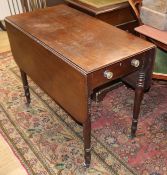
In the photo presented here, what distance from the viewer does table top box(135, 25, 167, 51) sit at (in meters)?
1.77

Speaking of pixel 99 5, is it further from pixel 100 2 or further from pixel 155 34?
pixel 155 34

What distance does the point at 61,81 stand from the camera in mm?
1484

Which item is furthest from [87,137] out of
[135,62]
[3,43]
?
[3,43]

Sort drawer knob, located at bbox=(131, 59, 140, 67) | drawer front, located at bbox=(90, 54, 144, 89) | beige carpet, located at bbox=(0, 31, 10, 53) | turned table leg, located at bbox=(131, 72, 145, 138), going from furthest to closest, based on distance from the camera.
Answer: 1. beige carpet, located at bbox=(0, 31, 10, 53)
2. turned table leg, located at bbox=(131, 72, 145, 138)
3. drawer knob, located at bbox=(131, 59, 140, 67)
4. drawer front, located at bbox=(90, 54, 144, 89)

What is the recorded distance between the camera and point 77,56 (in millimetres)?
1402

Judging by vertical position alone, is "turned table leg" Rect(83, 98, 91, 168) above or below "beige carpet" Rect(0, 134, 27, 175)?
above

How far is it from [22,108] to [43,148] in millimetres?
520

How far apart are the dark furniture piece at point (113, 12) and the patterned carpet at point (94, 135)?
60 centimetres

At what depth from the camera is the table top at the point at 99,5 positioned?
2.09 m

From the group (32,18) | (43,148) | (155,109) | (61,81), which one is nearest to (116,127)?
(155,109)

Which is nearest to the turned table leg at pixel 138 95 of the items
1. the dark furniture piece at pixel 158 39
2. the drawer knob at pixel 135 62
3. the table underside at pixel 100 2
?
the drawer knob at pixel 135 62

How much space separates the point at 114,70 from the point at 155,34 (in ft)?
2.00

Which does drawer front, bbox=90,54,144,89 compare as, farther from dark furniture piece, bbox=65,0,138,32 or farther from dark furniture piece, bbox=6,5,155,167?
dark furniture piece, bbox=65,0,138,32

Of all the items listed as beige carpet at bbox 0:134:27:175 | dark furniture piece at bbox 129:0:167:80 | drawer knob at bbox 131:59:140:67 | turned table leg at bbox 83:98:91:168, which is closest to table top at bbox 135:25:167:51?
dark furniture piece at bbox 129:0:167:80
